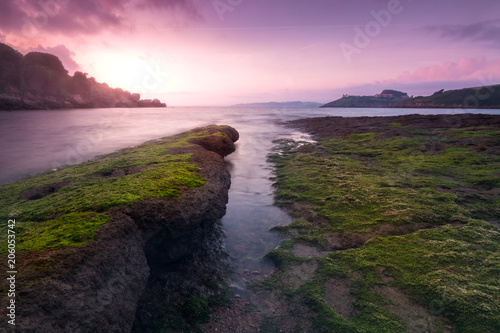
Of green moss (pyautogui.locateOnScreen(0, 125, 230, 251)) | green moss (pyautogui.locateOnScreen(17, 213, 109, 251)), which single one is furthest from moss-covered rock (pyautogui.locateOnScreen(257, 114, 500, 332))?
green moss (pyautogui.locateOnScreen(17, 213, 109, 251))

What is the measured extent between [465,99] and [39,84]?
175124 millimetres

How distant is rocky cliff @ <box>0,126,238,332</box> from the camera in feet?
9.71

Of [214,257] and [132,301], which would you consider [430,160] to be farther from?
[132,301]

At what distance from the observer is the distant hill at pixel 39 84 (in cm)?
7475

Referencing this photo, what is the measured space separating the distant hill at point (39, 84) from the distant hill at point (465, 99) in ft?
532

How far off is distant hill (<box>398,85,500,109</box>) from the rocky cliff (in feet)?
453

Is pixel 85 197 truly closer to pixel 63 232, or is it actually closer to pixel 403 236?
pixel 63 232

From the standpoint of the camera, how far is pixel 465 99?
10625cm

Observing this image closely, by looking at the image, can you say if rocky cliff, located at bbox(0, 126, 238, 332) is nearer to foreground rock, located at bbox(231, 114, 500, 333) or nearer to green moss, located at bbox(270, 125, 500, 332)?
foreground rock, located at bbox(231, 114, 500, 333)

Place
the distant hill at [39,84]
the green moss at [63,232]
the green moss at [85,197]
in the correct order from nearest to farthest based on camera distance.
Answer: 1. the green moss at [63,232]
2. the green moss at [85,197]
3. the distant hill at [39,84]

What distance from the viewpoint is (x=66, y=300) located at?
3010mm

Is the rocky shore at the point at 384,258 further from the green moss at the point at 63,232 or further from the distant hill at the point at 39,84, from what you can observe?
the distant hill at the point at 39,84

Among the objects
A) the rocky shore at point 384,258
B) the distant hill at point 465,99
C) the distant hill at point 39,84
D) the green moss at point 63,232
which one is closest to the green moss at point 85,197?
the green moss at point 63,232

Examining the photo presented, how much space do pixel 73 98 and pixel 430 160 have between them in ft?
408
